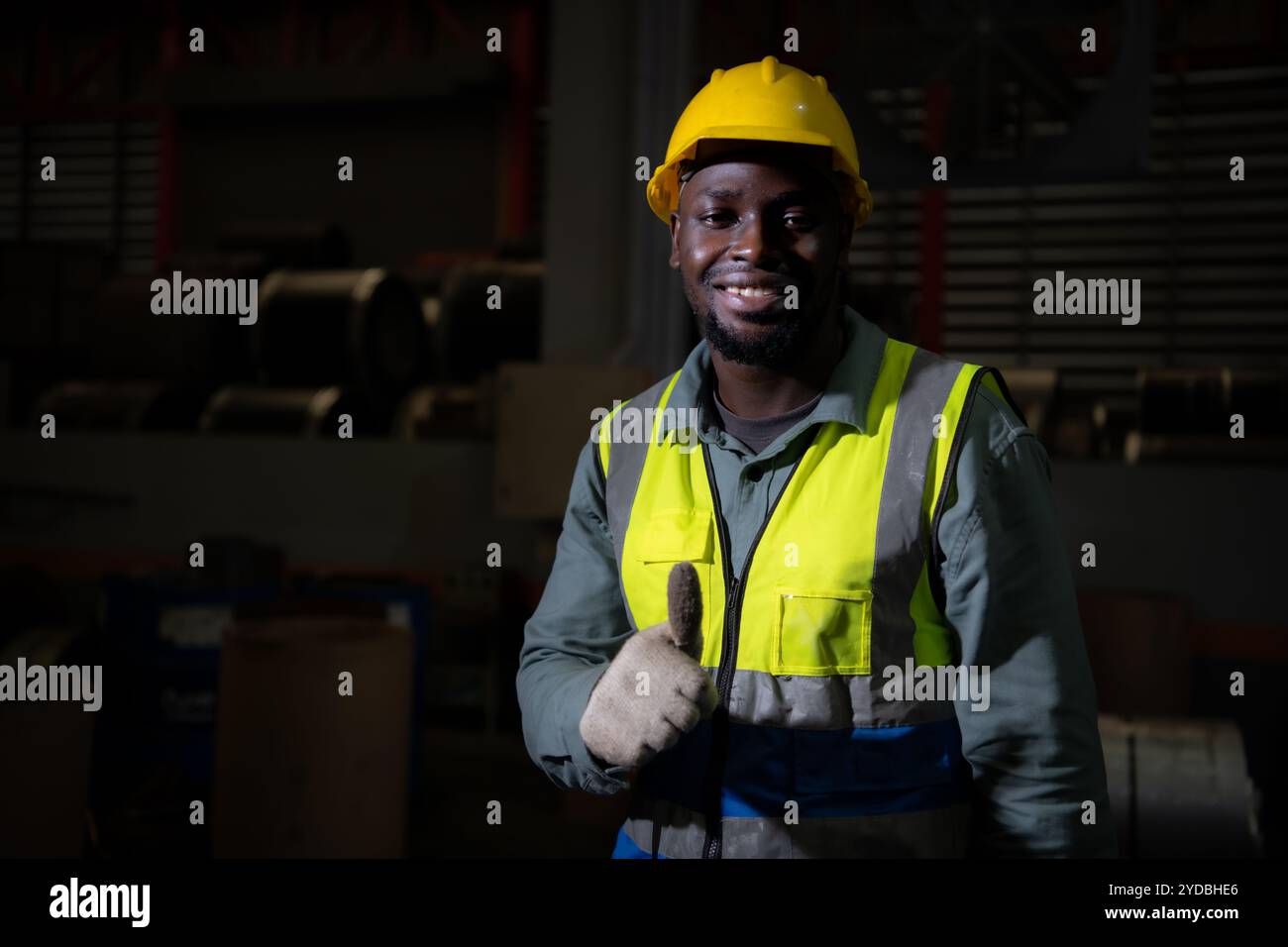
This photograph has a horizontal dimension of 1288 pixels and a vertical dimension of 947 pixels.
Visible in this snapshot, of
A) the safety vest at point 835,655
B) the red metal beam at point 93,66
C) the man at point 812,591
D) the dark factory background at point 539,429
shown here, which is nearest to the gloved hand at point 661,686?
the man at point 812,591

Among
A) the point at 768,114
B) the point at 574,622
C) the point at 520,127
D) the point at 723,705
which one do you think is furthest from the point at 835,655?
the point at 520,127

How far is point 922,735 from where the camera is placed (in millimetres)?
1420

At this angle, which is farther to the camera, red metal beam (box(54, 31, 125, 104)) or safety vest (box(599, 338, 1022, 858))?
red metal beam (box(54, 31, 125, 104))

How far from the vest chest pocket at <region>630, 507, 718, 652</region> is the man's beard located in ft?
0.74

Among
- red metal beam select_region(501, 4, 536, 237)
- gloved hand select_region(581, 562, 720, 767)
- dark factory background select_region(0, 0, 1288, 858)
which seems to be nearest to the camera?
gloved hand select_region(581, 562, 720, 767)

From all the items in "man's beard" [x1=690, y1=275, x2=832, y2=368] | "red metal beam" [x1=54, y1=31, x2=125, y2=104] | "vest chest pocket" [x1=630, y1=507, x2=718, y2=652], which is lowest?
"vest chest pocket" [x1=630, y1=507, x2=718, y2=652]

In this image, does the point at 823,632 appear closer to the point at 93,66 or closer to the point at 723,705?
the point at 723,705

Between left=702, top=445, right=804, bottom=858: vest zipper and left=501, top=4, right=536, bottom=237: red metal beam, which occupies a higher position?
left=501, top=4, right=536, bottom=237: red metal beam

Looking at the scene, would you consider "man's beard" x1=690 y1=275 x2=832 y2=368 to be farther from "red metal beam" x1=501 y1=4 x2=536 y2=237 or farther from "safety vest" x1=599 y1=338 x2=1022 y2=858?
"red metal beam" x1=501 y1=4 x2=536 y2=237

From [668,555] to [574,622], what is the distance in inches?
8.3

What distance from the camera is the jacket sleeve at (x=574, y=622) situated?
1.53 meters

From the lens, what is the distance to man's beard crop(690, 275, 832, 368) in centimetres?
151

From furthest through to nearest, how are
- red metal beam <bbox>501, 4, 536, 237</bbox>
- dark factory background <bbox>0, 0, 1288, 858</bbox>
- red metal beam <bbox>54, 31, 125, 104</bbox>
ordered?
red metal beam <bbox>54, 31, 125, 104</bbox>
red metal beam <bbox>501, 4, 536, 237</bbox>
dark factory background <bbox>0, 0, 1288, 858</bbox>

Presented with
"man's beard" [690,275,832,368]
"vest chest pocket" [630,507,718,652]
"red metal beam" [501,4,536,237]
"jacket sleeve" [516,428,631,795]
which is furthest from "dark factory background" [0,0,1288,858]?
"man's beard" [690,275,832,368]
